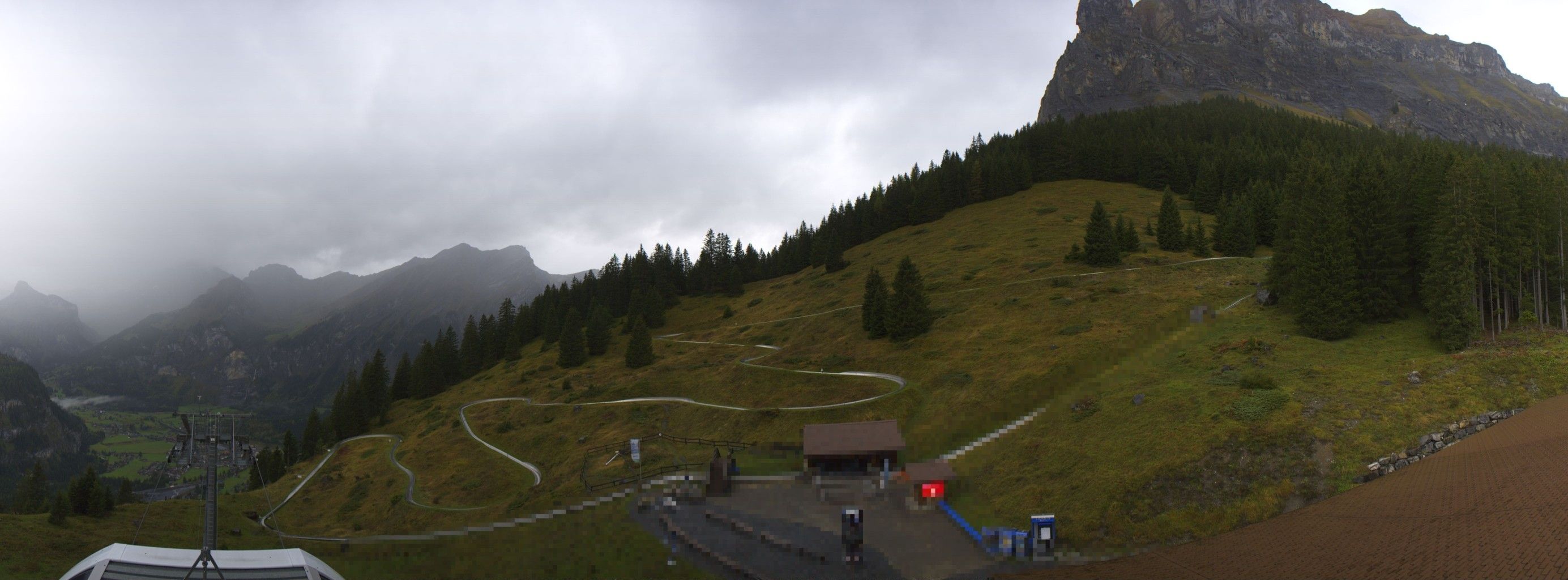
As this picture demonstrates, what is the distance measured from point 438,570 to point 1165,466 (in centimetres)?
3651

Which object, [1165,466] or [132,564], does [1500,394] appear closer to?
[1165,466]

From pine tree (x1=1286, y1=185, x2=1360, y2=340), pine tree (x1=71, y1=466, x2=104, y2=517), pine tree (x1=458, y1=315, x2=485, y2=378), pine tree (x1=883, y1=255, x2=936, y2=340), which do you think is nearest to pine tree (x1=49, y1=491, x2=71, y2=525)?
pine tree (x1=71, y1=466, x2=104, y2=517)

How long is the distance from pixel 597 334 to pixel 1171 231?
285ft

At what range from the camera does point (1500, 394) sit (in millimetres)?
37688

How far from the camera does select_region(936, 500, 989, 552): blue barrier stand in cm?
3327

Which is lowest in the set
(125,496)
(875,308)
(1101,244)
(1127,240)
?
(125,496)

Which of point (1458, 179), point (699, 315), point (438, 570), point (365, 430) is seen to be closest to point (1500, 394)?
point (1458, 179)

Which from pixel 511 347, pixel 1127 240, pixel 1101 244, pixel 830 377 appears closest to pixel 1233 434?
pixel 830 377

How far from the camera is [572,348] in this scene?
109562 mm

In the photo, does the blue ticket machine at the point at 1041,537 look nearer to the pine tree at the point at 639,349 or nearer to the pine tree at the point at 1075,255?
the pine tree at the point at 1075,255

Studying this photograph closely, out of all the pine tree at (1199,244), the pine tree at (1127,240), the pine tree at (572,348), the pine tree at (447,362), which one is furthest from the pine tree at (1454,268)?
the pine tree at (447,362)

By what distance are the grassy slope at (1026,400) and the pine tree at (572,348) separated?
3.29 metres

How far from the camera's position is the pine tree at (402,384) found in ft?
403

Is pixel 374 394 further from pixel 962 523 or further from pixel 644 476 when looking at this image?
pixel 962 523
